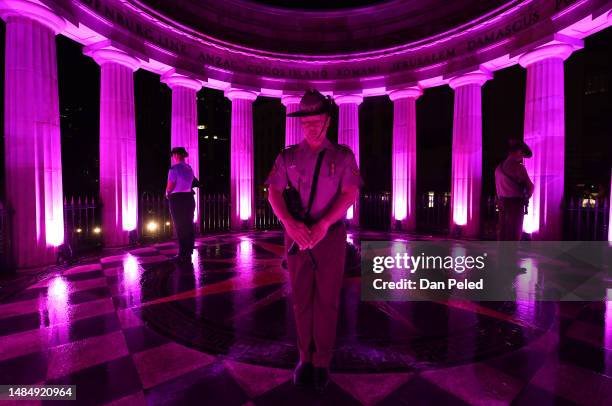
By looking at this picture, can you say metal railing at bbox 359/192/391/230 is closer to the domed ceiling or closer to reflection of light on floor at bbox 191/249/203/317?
the domed ceiling

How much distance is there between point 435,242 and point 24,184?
1111 cm

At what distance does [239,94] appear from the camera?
43.2ft

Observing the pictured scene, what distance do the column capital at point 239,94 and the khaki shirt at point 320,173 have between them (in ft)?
36.9

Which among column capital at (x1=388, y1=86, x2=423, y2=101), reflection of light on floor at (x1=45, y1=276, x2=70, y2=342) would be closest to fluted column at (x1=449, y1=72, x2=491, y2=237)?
column capital at (x1=388, y1=86, x2=423, y2=101)

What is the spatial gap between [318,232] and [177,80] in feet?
35.8

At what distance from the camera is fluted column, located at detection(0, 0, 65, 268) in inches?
271

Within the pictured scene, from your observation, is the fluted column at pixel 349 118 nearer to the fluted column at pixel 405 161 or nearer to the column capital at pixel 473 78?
the fluted column at pixel 405 161

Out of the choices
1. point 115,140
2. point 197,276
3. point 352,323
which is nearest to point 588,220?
point 352,323

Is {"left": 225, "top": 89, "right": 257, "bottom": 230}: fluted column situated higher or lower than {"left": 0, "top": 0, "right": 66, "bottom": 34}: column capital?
lower

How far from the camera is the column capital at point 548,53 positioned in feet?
29.4

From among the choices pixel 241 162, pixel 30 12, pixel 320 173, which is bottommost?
pixel 320 173

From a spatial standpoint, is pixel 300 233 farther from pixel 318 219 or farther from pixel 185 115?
pixel 185 115

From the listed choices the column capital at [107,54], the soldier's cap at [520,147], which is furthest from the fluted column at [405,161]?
the column capital at [107,54]

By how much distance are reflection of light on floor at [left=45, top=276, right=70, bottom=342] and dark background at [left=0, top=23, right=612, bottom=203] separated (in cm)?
708
